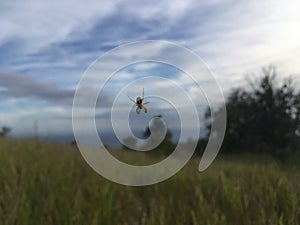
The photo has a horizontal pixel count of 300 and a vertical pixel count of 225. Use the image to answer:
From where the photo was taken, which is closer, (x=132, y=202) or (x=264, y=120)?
(x=132, y=202)

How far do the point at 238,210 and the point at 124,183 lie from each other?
3.42 feet

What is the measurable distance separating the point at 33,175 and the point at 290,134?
8800 mm

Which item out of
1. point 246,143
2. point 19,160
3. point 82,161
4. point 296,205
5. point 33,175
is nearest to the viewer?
point 296,205

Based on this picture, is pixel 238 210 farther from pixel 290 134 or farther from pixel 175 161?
pixel 290 134

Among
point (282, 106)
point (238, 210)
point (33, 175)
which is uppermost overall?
point (282, 106)

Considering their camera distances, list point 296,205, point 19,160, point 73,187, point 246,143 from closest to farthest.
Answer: point 296,205 → point 73,187 → point 19,160 → point 246,143

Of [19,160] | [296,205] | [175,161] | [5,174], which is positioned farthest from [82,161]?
[296,205]

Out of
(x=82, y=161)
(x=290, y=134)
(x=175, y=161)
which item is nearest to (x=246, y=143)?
(x=290, y=134)

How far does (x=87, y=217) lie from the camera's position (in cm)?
184

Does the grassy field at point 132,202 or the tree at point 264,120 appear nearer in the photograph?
the grassy field at point 132,202

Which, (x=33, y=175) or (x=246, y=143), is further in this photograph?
(x=246, y=143)

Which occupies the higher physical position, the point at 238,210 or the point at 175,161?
the point at 175,161

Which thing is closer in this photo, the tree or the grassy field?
the grassy field

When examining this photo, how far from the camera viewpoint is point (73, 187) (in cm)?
243
